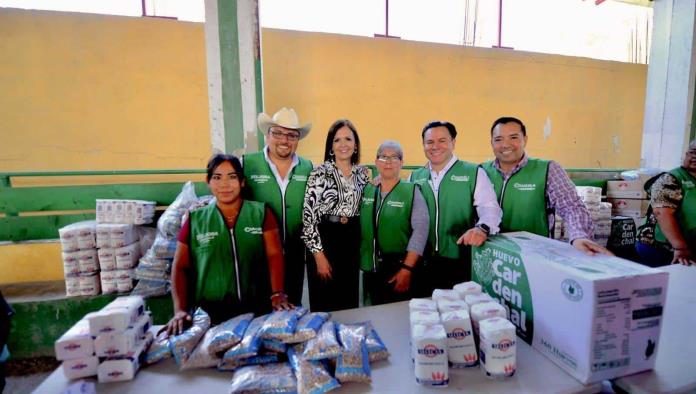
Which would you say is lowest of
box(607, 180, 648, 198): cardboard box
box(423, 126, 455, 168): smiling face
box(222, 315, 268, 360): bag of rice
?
box(222, 315, 268, 360): bag of rice

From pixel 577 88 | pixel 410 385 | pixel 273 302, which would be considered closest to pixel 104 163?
pixel 273 302

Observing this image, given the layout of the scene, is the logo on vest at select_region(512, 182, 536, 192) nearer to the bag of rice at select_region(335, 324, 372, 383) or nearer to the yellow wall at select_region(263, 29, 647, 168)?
the bag of rice at select_region(335, 324, 372, 383)

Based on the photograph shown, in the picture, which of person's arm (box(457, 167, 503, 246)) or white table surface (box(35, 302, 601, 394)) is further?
person's arm (box(457, 167, 503, 246))

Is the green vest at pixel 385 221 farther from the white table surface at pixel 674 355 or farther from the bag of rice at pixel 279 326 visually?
the white table surface at pixel 674 355

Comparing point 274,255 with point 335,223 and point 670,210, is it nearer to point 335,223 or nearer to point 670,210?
point 335,223

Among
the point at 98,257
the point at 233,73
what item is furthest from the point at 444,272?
the point at 98,257

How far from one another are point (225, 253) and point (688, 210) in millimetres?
3301

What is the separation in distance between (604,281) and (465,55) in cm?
508

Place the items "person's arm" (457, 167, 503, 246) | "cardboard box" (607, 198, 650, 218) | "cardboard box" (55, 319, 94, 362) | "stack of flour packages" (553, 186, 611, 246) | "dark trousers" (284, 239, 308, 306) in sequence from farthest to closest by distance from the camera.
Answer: "cardboard box" (607, 198, 650, 218)
"stack of flour packages" (553, 186, 611, 246)
"dark trousers" (284, 239, 308, 306)
"person's arm" (457, 167, 503, 246)
"cardboard box" (55, 319, 94, 362)

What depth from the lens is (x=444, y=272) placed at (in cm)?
207

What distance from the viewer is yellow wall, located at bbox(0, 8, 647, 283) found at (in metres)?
3.65

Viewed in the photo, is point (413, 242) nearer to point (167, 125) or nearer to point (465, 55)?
point (167, 125)

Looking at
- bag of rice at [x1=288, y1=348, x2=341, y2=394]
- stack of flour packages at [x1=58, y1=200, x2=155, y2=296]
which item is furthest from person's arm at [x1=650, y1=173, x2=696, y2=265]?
stack of flour packages at [x1=58, y1=200, x2=155, y2=296]

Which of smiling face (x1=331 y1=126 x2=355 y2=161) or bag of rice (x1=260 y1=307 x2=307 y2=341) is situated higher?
smiling face (x1=331 y1=126 x2=355 y2=161)
